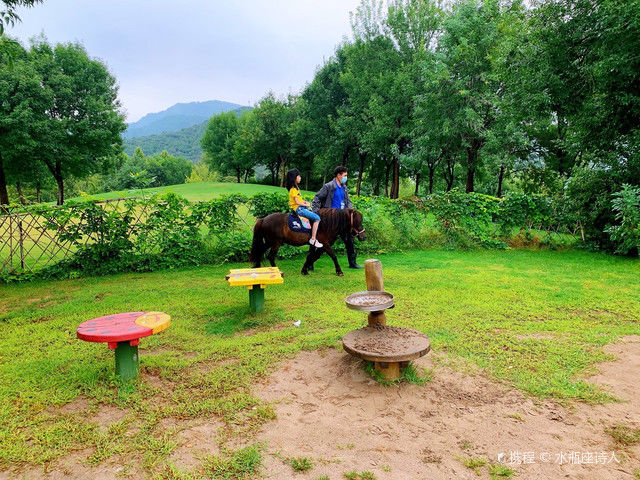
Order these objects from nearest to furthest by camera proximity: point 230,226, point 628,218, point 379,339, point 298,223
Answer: point 379,339 → point 298,223 → point 628,218 → point 230,226

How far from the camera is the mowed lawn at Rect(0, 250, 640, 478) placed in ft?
10.1

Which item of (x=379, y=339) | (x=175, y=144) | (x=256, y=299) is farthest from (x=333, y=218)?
(x=175, y=144)

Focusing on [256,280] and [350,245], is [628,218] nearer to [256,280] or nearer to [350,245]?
[350,245]

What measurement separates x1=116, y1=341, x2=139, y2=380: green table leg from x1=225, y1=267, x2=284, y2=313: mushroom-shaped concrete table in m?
1.66

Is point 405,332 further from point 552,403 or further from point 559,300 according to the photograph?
point 559,300

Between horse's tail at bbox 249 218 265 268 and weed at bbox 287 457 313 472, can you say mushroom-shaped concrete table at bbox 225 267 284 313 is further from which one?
weed at bbox 287 457 313 472

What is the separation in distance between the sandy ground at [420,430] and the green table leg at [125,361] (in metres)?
0.45

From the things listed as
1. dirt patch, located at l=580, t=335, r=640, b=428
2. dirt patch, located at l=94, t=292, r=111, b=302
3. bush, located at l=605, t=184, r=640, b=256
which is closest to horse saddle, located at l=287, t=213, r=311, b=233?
dirt patch, located at l=94, t=292, r=111, b=302

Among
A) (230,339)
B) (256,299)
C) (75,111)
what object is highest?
(75,111)

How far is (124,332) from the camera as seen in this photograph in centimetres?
353

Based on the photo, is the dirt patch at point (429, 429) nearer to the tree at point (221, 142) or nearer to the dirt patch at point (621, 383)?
the dirt patch at point (621, 383)

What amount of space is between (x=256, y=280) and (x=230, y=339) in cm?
90

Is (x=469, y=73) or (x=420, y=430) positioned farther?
(x=469, y=73)

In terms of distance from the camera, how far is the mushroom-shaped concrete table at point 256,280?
534 centimetres
